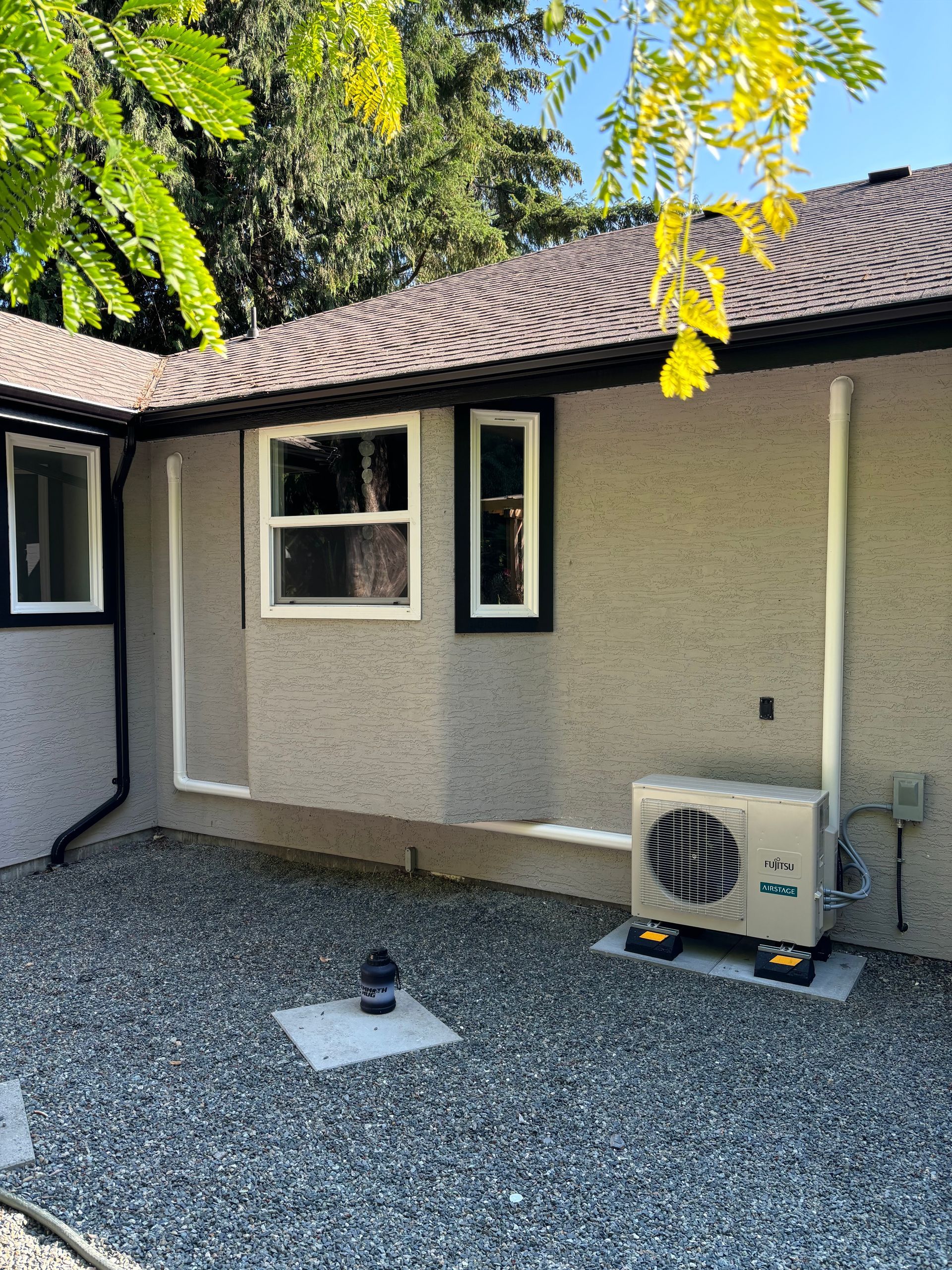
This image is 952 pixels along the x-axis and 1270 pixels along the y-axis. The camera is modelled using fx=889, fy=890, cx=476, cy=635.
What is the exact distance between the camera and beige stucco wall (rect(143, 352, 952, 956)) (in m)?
4.41

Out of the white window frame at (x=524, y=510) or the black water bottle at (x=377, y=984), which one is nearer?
the black water bottle at (x=377, y=984)

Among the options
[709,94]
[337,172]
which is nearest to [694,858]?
[709,94]

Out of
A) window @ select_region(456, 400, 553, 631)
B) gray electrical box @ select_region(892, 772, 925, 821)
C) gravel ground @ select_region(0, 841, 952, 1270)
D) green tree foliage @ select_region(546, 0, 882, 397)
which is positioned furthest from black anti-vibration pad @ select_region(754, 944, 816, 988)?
green tree foliage @ select_region(546, 0, 882, 397)

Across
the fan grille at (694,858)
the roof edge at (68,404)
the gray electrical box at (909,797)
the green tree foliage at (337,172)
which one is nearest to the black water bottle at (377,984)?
the fan grille at (694,858)

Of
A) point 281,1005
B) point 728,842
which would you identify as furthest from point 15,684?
point 728,842

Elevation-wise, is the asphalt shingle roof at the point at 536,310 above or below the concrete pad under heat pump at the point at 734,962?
above

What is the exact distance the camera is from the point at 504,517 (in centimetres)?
537

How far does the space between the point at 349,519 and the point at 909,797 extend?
350 cm

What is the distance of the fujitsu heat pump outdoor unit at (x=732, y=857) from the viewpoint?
165 inches

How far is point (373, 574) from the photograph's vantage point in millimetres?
5523

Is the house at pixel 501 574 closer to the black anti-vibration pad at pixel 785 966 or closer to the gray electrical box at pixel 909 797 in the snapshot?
the gray electrical box at pixel 909 797

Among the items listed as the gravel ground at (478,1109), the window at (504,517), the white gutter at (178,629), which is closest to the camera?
the gravel ground at (478,1109)

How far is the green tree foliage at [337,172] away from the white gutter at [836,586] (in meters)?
8.99

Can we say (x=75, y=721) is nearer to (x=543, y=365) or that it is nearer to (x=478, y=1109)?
(x=543, y=365)
